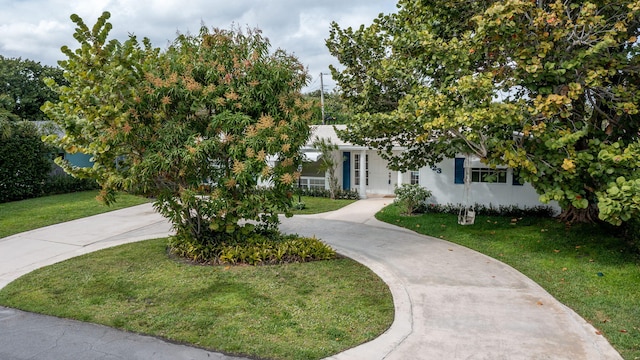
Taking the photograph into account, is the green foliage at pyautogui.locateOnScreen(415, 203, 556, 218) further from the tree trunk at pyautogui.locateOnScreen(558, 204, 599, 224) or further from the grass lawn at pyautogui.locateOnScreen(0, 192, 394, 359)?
the grass lawn at pyautogui.locateOnScreen(0, 192, 394, 359)

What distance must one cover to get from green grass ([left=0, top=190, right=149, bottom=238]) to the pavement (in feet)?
7.03

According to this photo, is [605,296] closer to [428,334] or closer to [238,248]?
[428,334]

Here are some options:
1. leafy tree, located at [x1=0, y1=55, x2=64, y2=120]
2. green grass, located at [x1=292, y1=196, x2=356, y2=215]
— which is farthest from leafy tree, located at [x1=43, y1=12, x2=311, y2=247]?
leafy tree, located at [x1=0, y1=55, x2=64, y2=120]

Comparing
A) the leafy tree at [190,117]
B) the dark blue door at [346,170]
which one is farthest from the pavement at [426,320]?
the dark blue door at [346,170]

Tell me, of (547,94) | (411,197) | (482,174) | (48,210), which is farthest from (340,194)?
(48,210)

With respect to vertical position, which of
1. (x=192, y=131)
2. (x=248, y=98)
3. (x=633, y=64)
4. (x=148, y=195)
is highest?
(x=633, y=64)

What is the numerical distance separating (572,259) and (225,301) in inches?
270

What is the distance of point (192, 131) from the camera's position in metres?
7.86

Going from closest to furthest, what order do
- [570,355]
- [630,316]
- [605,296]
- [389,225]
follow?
[570,355], [630,316], [605,296], [389,225]

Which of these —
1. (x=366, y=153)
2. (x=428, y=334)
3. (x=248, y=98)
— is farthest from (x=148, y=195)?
(x=366, y=153)

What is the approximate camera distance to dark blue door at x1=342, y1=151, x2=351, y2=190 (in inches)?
720

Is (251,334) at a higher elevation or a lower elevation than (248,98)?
lower

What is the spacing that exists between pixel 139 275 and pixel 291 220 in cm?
590

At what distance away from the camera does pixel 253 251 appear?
27.4 ft
